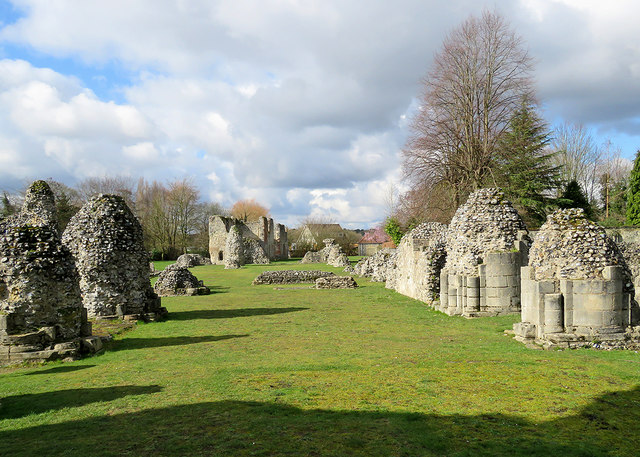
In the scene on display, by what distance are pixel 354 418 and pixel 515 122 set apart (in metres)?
30.3

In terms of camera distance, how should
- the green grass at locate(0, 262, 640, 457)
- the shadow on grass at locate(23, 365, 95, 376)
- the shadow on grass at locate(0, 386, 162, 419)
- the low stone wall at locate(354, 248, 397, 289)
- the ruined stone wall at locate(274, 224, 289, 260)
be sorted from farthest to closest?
the ruined stone wall at locate(274, 224, 289, 260) → the low stone wall at locate(354, 248, 397, 289) → the shadow on grass at locate(23, 365, 95, 376) → the shadow on grass at locate(0, 386, 162, 419) → the green grass at locate(0, 262, 640, 457)

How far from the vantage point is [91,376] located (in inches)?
302

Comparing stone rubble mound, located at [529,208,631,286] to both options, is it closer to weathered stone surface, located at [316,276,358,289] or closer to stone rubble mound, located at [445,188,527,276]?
stone rubble mound, located at [445,188,527,276]

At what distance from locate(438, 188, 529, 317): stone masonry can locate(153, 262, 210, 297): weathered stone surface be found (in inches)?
464

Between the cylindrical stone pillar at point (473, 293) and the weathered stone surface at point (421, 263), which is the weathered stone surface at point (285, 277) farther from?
the cylindrical stone pillar at point (473, 293)

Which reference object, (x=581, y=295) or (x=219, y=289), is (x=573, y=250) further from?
(x=219, y=289)

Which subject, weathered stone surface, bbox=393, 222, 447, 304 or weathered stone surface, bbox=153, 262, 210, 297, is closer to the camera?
weathered stone surface, bbox=393, 222, 447, 304

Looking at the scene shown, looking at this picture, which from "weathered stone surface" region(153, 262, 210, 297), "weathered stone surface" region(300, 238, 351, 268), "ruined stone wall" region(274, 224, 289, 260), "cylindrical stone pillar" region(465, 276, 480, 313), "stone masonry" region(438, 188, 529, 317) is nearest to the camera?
"stone masonry" region(438, 188, 529, 317)

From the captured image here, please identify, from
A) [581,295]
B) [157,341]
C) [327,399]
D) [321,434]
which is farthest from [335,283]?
[321,434]

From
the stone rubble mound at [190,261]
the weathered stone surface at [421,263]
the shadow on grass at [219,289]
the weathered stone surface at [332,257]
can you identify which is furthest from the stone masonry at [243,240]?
the weathered stone surface at [421,263]

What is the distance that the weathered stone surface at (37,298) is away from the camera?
8.85 m

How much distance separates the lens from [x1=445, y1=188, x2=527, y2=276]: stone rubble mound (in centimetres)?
1341

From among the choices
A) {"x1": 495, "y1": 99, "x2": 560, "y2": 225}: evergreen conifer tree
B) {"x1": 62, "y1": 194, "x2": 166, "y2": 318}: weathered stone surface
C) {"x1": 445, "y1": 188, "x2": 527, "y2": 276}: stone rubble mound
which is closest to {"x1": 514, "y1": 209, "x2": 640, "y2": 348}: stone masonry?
{"x1": 445, "y1": 188, "x2": 527, "y2": 276}: stone rubble mound

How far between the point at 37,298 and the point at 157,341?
2601 mm
